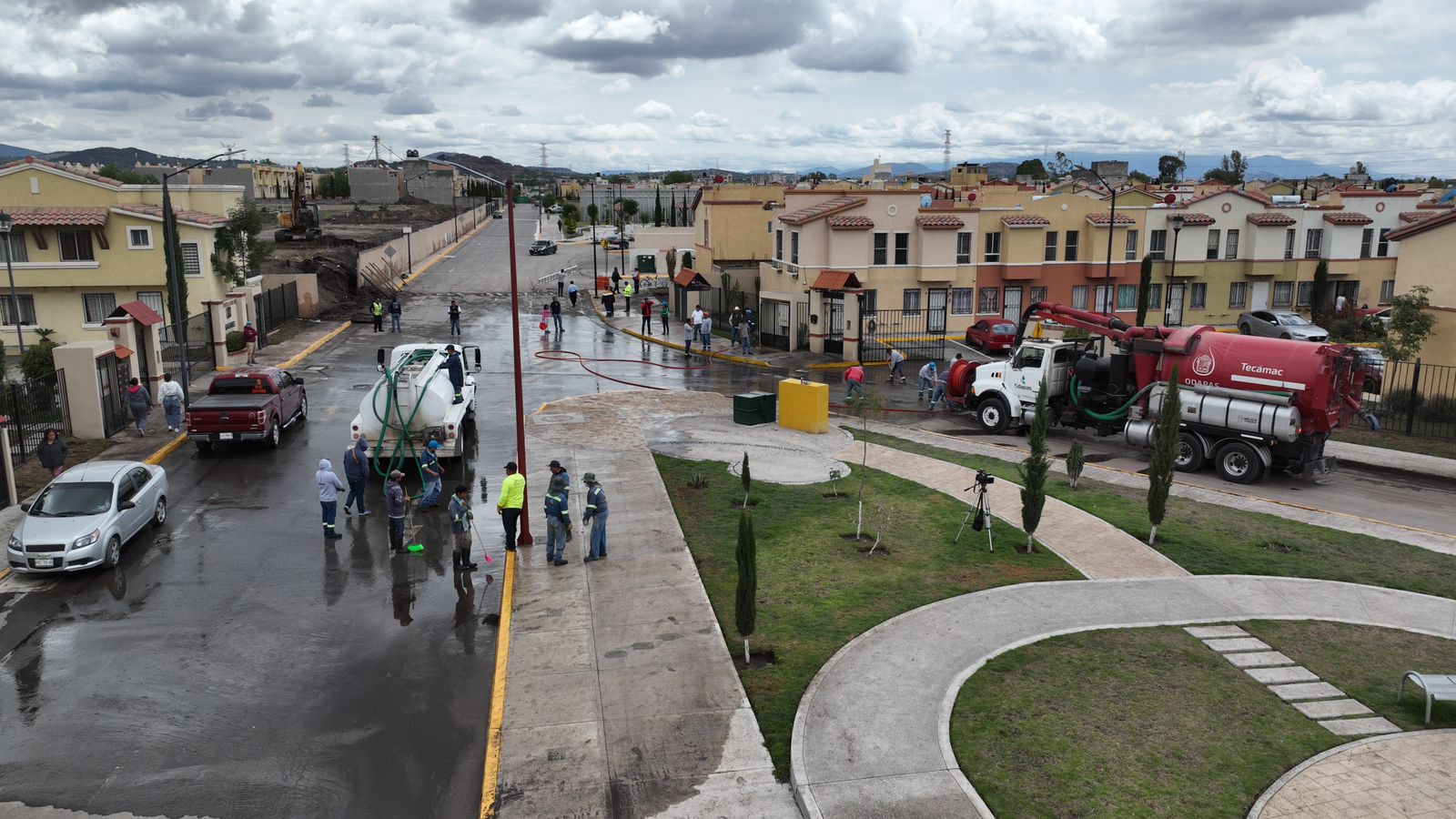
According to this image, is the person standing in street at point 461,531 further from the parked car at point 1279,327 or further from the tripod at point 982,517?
the parked car at point 1279,327

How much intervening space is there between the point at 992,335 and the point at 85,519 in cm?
3303

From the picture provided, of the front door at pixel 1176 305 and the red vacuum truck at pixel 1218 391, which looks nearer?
the red vacuum truck at pixel 1218 391

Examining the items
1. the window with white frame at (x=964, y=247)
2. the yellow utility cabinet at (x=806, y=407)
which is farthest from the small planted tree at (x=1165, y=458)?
the window with white frame at (x=964, y=247)

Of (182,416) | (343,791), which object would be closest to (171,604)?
(343,791)

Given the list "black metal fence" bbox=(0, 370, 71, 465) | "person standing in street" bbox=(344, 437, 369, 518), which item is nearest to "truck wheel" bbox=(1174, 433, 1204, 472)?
"person standing in street" bbox=(344, 437, 369, 518)

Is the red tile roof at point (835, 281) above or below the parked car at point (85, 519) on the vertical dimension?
above

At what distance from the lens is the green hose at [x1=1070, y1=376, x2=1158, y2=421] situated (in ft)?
78.3

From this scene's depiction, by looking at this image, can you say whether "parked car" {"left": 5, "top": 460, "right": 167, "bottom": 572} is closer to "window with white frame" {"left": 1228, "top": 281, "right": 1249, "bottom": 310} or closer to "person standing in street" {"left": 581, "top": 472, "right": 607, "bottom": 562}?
"person standing in street" {"left": 581, "top": 472, "right": 607, "bottom": 562}

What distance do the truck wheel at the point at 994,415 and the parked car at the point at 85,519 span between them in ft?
65.1

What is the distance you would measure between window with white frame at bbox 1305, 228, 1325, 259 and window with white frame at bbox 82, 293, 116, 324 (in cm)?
5405

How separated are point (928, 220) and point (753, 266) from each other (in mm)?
11618

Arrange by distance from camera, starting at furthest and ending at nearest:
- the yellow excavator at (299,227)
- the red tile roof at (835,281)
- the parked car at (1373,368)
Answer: the yellow excavator at (299,227), the red tile roof at (835,281), the parked car at (1373,368)

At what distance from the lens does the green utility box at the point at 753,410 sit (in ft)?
90.1

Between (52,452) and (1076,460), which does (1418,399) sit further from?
(52,452)
